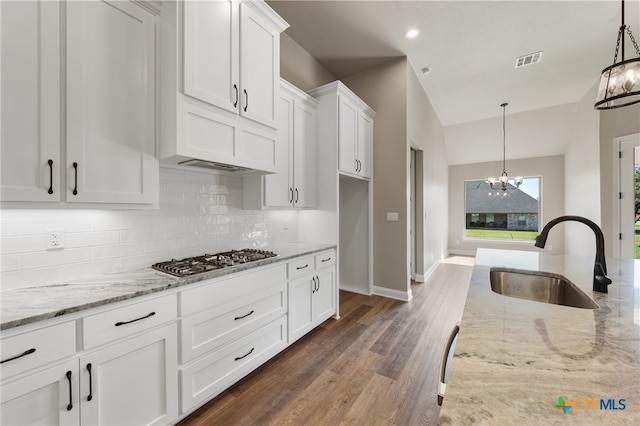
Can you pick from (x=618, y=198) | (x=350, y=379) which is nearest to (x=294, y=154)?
(x=350, y=379)

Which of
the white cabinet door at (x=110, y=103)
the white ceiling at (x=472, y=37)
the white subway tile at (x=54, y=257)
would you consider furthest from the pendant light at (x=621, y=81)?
the white subway tile at (x=54, y=257)

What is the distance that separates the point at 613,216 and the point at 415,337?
3961 millimetres

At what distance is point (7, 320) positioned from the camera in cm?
98

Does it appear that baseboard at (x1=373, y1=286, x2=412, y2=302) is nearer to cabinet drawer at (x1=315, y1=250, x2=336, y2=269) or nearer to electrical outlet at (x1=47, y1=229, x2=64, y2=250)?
cabinet drawer at (x1=315, y1=250, x2=336, y2=269)

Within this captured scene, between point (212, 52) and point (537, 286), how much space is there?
257 centimetres

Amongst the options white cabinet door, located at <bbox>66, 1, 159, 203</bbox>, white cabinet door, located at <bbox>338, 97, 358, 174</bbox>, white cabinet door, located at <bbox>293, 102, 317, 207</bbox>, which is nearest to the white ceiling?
white cabinet door, located at <bbox>338, 97, 358, 174</bbox>

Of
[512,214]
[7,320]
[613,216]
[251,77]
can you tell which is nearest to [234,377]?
[7,320]

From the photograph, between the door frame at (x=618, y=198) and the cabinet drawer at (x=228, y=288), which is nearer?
the cabinet drawer at (x=228, y=288)

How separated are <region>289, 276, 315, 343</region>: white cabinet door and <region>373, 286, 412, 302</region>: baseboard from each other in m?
1.54

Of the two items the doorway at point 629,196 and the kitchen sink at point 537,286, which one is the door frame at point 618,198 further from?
the kitchen sink at point 537,286

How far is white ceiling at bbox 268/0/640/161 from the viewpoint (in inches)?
109

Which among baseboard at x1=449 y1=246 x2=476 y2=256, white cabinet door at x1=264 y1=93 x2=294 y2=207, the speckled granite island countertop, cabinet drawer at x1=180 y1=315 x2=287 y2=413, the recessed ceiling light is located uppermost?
the recessed ceiling light

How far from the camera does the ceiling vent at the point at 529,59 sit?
358cm

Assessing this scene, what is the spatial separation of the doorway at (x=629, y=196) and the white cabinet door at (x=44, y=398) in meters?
6.22
